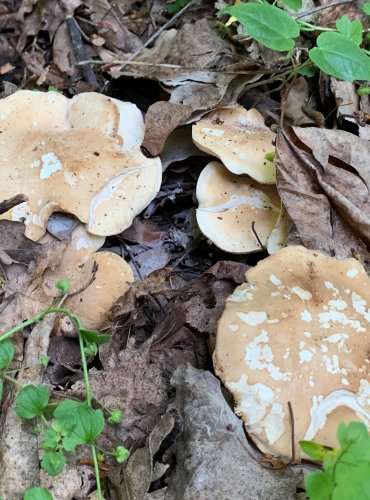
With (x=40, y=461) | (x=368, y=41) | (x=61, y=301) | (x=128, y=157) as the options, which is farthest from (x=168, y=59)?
(x=40, y=461)

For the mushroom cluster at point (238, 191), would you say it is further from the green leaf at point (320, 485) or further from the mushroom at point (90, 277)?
the green leaf at point (320, 485)

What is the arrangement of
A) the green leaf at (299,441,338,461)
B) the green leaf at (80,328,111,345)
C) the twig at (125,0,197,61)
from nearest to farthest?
the green leaf at (299,441,338,461)
the green leaf at (80,328,111,345)
the twig at (125,0,197,61)

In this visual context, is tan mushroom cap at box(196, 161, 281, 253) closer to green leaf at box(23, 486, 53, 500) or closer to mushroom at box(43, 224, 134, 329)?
mushroom at box(43, 224, 134, 329)

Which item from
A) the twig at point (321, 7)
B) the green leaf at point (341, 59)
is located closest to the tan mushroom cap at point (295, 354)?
the green leaf at point (341, 59)

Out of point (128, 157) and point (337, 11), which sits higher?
point (337, 11)

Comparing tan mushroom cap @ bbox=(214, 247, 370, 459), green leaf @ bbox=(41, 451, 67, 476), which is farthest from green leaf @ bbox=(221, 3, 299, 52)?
green leaf @ bbox=(41, 451, 67, 476)

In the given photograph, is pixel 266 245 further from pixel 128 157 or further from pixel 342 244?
pixel 128 157
